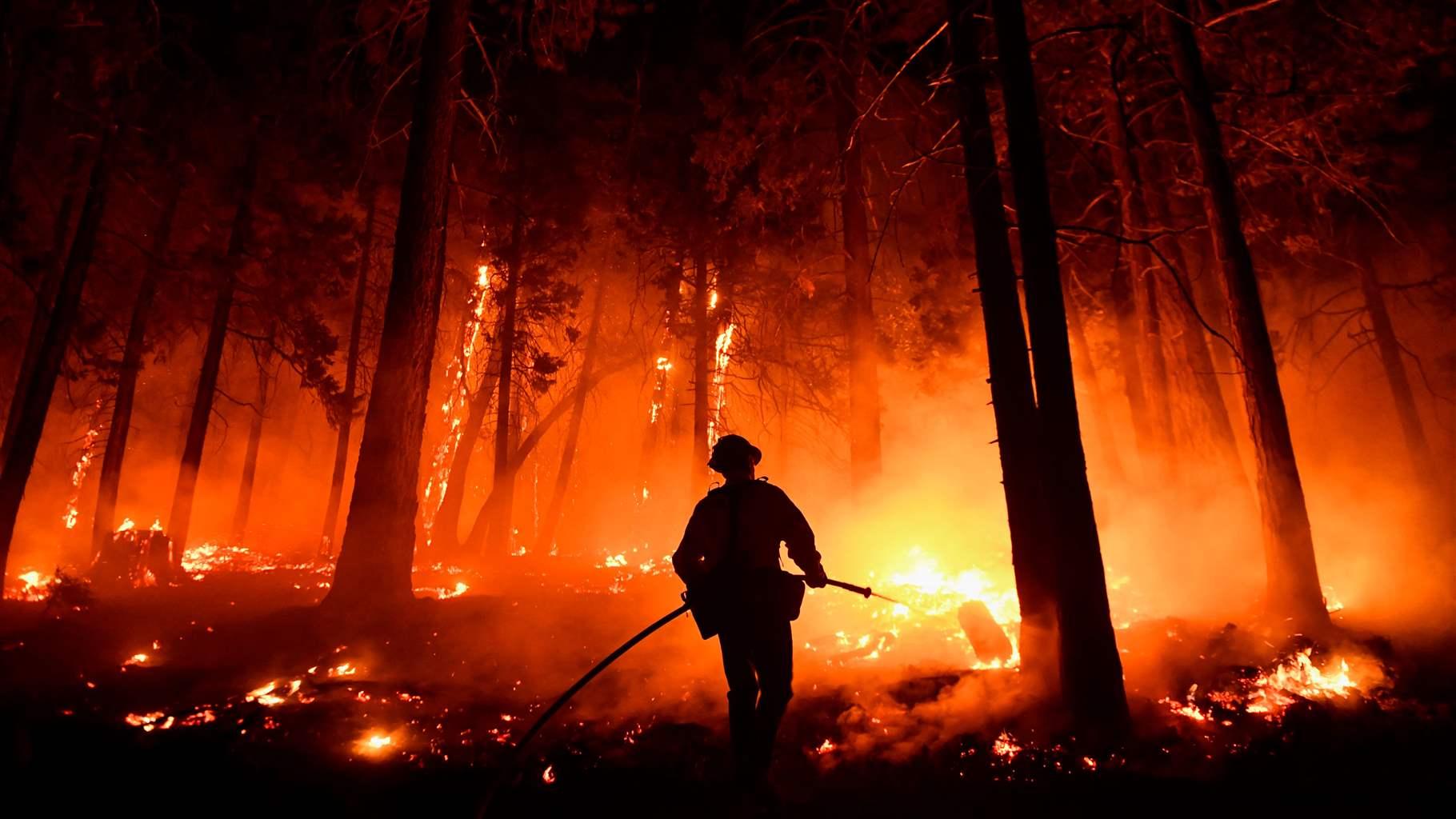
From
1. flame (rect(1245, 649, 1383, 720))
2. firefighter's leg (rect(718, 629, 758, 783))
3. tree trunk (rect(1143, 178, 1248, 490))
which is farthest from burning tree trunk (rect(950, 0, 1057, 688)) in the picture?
tree trunk (rect(1143, 178, 1248, 490))

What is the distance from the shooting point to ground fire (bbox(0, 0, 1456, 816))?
501 centimetres

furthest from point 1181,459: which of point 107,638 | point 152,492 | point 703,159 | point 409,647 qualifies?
point 152,492

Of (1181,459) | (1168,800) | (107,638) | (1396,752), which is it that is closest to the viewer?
(1168,800)

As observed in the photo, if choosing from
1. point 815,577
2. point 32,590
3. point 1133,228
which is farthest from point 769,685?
point 32,590

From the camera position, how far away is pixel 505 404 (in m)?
16.7

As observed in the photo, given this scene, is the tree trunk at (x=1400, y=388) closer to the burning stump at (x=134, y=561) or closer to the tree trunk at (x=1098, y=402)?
the tree trunk at (x=1098, y=402)

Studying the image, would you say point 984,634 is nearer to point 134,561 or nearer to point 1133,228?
point 1133,228

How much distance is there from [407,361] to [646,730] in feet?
21.1

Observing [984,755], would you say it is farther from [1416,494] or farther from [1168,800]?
[1416,494]

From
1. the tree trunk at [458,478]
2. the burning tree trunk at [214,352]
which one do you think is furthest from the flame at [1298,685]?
the burning tree trunk at [214,352]

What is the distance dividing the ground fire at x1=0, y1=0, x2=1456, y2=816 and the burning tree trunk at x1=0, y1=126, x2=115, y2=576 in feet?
0.22

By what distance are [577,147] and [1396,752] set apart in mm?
17345

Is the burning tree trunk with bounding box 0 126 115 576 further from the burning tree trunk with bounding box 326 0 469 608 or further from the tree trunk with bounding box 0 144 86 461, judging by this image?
the burning tree trunk with bounding box 326 0 469 608

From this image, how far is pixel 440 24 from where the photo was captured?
1066 centimetres
